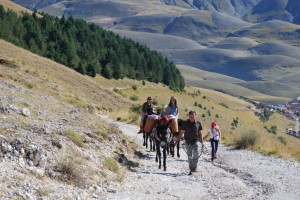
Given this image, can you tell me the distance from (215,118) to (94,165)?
90.3m

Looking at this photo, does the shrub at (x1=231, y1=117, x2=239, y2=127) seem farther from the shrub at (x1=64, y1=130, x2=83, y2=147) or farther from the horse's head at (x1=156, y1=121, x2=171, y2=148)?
the shrub at (x1=64, y1=130, x2=83, y2=147)

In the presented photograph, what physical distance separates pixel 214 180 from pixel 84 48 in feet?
295

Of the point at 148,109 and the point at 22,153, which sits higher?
the point at 22,153

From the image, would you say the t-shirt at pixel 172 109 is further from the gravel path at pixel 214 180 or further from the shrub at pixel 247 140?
the shrub at pixel 247 140

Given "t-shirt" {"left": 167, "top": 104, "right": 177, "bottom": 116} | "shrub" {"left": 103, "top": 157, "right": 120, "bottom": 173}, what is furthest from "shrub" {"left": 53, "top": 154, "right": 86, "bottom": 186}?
"t-shirt" {"left": 167, "top": 104, "right": 177, "bottom": 116}

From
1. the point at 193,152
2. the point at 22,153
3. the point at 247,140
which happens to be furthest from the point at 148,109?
the point at 22,153

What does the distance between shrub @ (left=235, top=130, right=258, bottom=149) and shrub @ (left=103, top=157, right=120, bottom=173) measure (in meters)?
13.1

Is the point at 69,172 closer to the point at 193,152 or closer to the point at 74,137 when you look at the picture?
the point at 74,137

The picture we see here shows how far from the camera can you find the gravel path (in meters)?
14.5

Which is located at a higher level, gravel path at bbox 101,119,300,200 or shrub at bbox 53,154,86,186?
shrub at bbox 53,154,86,186

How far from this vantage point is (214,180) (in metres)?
17.2

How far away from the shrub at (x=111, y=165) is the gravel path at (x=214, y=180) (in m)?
0.55

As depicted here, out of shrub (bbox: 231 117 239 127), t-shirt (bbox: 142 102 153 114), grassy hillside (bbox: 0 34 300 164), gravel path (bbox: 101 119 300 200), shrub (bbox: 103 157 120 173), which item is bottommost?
shrub (bbox: 231 117 239 127)

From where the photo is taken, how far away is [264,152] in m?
25.1
